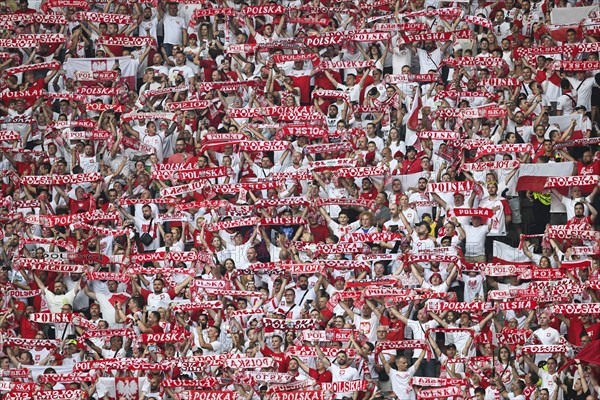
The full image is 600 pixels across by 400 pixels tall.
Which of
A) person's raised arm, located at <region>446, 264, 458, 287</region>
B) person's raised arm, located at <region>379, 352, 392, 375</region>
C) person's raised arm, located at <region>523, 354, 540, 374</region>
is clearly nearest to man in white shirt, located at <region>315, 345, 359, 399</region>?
person's raised arm, located at <region>379, 352, 392, 375</region>

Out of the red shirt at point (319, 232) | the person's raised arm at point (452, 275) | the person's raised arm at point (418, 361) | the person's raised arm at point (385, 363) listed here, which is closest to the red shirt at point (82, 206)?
the red shirt at point (319, 232)

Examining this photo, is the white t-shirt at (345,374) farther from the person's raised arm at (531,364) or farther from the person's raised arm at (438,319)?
the person's raised arm at (531,364)

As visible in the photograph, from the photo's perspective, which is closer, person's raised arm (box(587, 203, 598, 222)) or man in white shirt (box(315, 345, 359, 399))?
man in white shirt (box(315, 345, 359, 399))

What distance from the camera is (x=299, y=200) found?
2153 cm

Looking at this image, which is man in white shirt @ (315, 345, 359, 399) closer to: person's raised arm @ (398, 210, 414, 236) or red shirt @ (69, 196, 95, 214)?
person's raised arm @ (398, 210, 414, 236)

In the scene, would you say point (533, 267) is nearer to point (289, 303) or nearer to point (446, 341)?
point (446, 341)

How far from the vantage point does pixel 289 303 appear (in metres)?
20.5

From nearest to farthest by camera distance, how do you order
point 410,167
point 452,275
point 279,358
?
point 279,358 < point 452,275 < point 410,167

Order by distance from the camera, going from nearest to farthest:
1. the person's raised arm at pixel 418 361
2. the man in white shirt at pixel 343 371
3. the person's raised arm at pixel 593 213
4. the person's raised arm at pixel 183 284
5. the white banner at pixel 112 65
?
the man in white shirt at pixel 343 371 → the person's raised arm at pixel 418 361 → the person's raised arm at pixel 183 284 → the person's raised arm at pixel 593 213 → the white banner at pixel 112 65

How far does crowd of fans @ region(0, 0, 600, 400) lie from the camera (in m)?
→ 19.8

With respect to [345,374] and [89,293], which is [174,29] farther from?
[345,374]

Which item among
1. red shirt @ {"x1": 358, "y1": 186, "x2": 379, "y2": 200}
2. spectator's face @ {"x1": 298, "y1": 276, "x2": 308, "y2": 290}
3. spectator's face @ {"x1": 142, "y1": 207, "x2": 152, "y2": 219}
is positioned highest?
red shirt @ {"x1": 358, "y1": 186, "x2": 379, "y2": 200}

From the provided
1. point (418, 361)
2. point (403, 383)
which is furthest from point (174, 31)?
point (403, 383)

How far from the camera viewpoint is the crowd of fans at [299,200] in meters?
19.8
